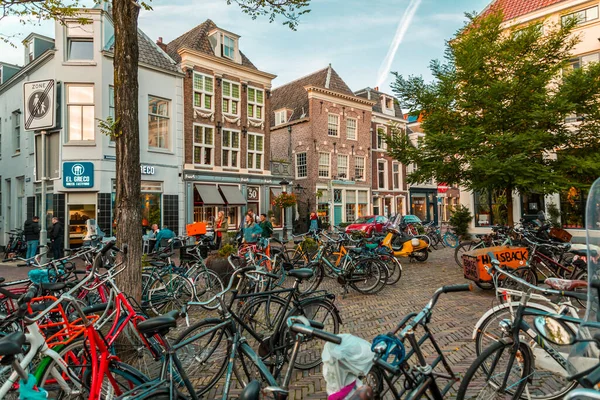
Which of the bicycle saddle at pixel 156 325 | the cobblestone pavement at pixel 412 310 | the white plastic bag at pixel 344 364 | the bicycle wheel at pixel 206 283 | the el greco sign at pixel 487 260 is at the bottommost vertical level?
the cobblestone pavement at pixel 412 310

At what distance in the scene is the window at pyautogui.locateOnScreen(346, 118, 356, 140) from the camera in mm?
29078

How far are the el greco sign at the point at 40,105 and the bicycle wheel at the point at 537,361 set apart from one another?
10113 millimetres

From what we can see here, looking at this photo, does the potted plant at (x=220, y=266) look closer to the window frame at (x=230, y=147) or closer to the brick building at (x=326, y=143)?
the window frame at (x=230, y=147)

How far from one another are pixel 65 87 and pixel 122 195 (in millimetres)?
13358

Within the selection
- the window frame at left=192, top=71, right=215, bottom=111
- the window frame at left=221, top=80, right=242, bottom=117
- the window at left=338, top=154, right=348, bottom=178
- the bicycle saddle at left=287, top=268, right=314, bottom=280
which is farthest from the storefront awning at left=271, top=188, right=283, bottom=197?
the bicycle saddle at left=287, top=268, right=314, bottom=280

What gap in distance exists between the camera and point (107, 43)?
603 inches

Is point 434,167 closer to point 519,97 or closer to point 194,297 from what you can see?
point 519,97

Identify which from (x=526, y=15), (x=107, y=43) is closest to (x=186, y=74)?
(x=107, y=43)

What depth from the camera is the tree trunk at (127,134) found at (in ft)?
15.1

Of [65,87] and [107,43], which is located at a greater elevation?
[107,43]

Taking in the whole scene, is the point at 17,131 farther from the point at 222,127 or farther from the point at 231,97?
the point at 231,97

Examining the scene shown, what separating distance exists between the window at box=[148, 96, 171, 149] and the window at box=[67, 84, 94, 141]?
2.64 meters

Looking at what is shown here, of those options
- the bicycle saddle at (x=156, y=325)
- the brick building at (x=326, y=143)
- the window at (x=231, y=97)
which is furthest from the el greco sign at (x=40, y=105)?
the brick building at (x=326, y=143)

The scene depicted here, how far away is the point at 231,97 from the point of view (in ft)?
68.8
